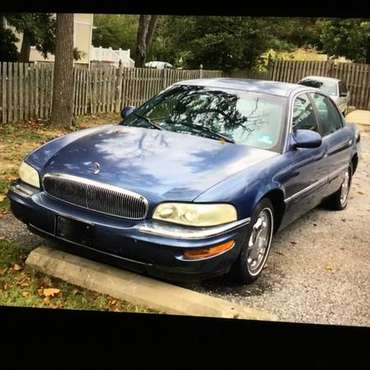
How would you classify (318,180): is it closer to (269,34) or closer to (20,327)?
(20,327)

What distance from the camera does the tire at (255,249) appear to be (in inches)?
123

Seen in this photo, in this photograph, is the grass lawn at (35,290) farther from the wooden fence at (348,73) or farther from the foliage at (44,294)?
the wooden fence at (348,73)

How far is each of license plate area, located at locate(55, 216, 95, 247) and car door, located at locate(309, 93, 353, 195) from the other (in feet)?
7.18

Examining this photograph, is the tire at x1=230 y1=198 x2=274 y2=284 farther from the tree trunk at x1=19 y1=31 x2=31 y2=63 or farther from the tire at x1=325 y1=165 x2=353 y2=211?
the tree trunk at x1=19 y1=31 x2=31 y2=63

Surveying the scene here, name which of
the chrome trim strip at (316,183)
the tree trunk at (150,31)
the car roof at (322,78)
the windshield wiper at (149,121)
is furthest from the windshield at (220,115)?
the tree trunk at (150,31)

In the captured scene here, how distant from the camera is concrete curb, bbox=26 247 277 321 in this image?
9.53ft

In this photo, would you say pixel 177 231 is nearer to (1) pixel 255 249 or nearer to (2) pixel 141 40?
(1) pixel 255 249

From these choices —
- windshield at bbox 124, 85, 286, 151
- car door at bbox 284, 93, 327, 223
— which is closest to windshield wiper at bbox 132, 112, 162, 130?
windshield at bbox 124, 85, 286, 151

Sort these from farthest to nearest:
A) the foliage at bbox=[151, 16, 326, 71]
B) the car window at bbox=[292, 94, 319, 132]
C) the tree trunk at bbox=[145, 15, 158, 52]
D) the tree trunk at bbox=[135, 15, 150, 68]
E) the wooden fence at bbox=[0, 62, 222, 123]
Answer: the tree trunk at bbox=[135, 15, 150, 68], the tree trunk at bbox=[145, 15, 158, 52], the foliage at bbox=[151, 16, 326, 71], the wooden fence at bbox=[0, 62, 222, 123], the car window at bbox=[292, 94, 319, 132]

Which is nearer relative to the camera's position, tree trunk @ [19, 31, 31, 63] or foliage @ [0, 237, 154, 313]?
foliage @ [0, 237, 154, 313]

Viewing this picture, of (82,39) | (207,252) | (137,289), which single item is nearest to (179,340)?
(137,289)

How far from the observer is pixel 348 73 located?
425 inches

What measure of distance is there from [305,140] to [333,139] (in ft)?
3.10

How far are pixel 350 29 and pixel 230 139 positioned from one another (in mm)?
8426
